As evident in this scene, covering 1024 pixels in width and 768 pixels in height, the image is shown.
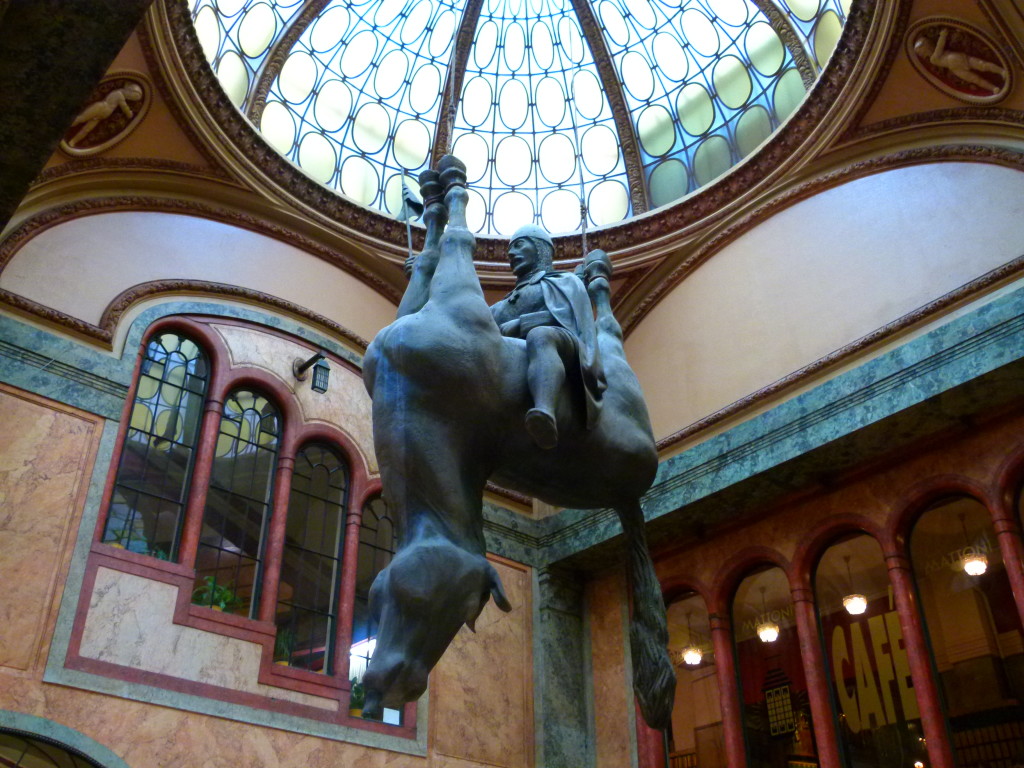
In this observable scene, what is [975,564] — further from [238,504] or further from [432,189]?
[432,189]

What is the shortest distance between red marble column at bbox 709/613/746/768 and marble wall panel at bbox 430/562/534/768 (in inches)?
88.5

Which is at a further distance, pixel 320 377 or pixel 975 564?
pixel 320 377

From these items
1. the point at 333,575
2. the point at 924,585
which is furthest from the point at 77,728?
the point at 924,585

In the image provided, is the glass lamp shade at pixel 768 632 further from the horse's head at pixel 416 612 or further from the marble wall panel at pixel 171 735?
the horse's head at pixel 416 612

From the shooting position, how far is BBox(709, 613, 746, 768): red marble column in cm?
1080

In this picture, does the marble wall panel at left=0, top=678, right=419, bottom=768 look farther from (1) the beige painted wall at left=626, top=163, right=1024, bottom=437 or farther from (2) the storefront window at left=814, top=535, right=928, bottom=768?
(1) the beige painted wall at left=626, top=163, right=1024, bottom=437

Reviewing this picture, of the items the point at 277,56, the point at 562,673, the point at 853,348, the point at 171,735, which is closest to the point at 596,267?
the point at 171,735

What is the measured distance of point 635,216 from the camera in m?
14.0

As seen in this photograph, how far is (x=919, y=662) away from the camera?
383 inches

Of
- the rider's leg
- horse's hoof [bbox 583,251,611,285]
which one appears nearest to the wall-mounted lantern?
horse's hoof [bbox 583,251,611,285]

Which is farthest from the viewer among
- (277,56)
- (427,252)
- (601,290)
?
(277,56)

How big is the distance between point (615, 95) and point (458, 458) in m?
12.3

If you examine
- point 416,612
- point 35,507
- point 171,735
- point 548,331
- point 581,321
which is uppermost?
point 35,507

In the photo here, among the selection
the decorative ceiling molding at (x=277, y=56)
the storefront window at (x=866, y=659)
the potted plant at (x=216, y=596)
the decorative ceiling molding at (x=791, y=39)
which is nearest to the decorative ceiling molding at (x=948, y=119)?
the decorative ceiling molding at (x=791, y=39)
